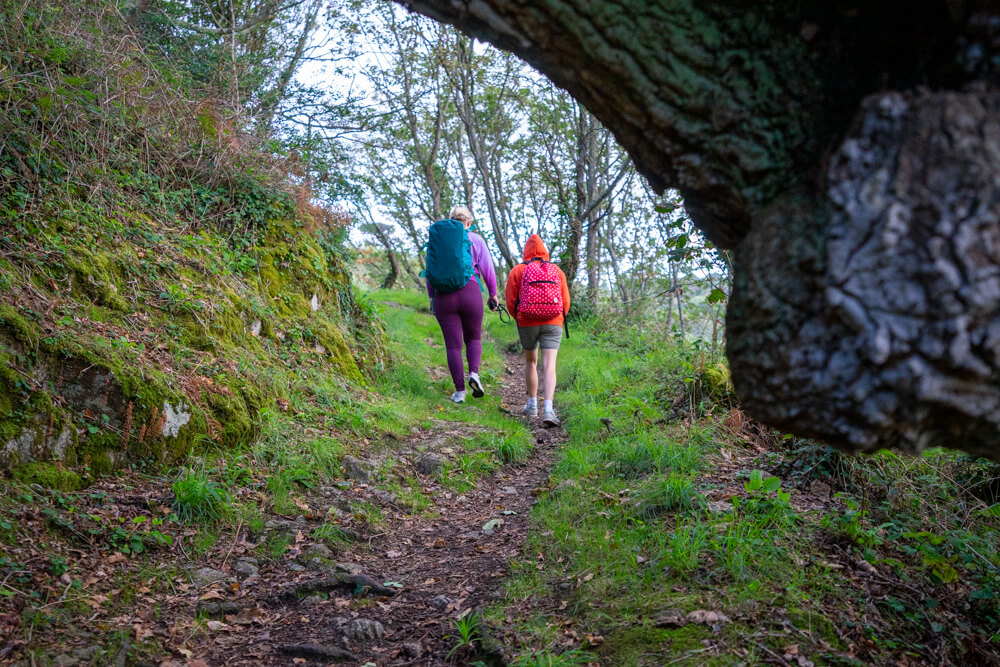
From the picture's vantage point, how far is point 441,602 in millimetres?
3369

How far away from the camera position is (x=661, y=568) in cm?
315

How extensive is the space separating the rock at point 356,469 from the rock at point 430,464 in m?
0.51

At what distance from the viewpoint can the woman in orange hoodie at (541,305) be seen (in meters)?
6.83

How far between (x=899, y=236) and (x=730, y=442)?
3.52 m

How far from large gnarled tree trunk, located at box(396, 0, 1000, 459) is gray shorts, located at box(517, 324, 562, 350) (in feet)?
16.6

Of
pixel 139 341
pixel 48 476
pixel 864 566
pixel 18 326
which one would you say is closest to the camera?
pixel 864 566

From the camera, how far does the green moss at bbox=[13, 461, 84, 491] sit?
324 cm

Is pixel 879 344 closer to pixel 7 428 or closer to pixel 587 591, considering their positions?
pixel 587 591

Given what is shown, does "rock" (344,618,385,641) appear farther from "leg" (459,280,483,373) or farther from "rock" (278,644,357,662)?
"leg" (459,280,483,373)

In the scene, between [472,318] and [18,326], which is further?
[472,318]

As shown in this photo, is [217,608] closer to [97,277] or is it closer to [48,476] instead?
[48,476]

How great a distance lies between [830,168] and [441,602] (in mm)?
2904

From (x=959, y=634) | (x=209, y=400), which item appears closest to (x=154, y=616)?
(x=209, y=400)

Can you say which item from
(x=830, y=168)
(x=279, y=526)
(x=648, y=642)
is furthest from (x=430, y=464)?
(x=830, y=168)
